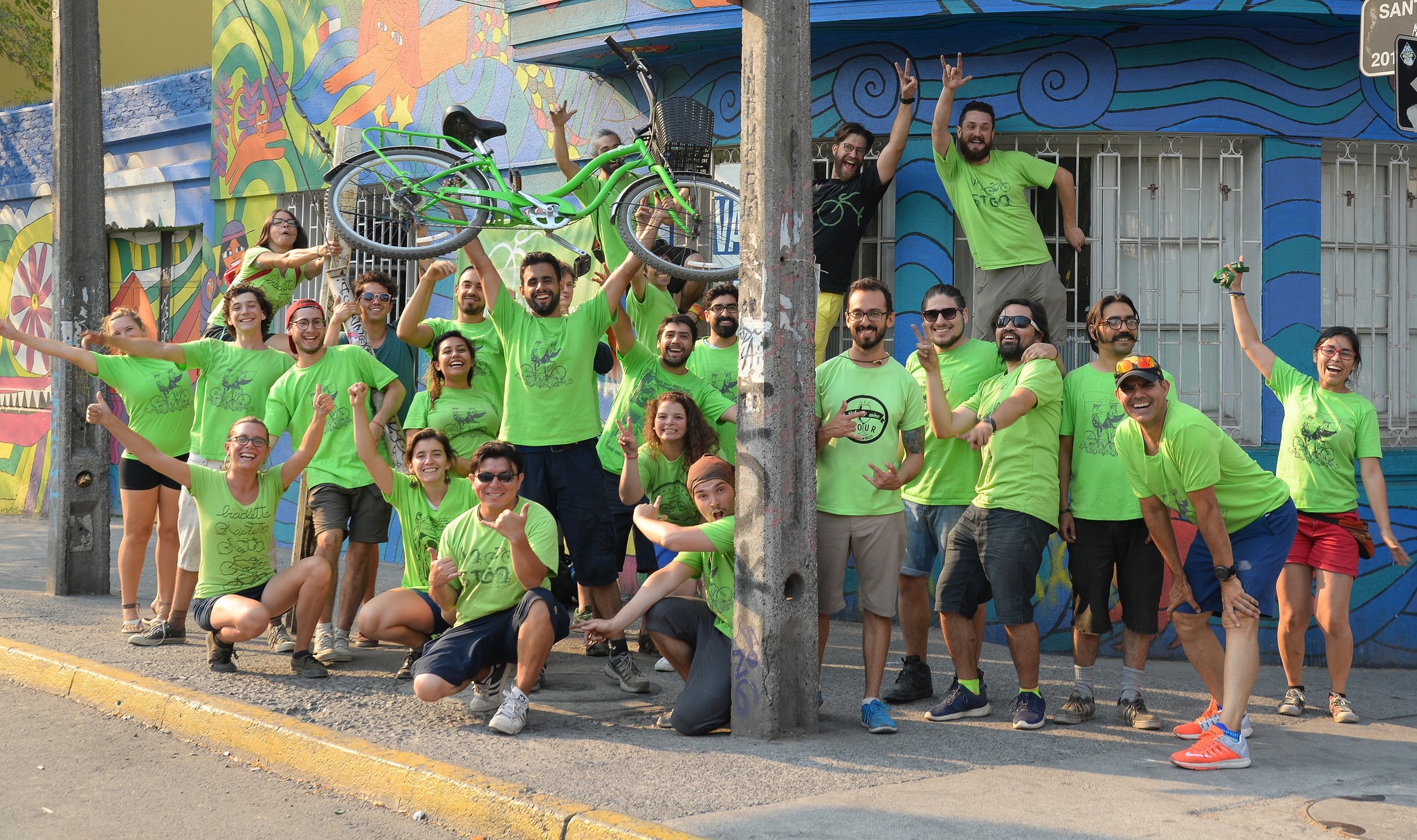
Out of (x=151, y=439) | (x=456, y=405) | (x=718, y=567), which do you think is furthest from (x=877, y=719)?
(x=151, y=439)

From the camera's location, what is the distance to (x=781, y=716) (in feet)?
17.9

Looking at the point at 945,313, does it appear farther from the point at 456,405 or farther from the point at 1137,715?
the point at 456,405

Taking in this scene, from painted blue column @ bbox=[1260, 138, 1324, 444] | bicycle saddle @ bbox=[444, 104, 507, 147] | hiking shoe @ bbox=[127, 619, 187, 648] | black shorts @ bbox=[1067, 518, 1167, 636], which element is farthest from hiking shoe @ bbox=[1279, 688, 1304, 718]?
hiking shoe @ bbox=[127, 619, 187, 648]

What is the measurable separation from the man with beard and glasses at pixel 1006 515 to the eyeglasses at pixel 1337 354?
4.65ft

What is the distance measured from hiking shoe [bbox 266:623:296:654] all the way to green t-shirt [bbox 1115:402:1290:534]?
14.9 feet

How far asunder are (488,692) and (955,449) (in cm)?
244

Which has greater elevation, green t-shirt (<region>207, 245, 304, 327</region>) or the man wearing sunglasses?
green t-shirt (<region>207, 245, 304, 327</region>)

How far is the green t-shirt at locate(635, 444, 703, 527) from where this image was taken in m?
6.33

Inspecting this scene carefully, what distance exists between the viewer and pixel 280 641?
24.1 ft

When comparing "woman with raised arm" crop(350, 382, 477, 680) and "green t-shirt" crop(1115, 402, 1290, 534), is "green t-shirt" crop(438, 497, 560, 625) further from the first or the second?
"green t-shirt" crop(1115, 402, 1290, 534)

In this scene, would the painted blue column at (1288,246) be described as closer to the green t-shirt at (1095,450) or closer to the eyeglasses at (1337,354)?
the eyeglasses at (1337,354)

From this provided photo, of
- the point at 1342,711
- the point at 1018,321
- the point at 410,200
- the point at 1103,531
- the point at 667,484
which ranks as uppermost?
the point at 410,200

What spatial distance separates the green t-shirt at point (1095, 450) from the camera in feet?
19.8

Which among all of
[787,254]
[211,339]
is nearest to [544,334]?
[787,254]
